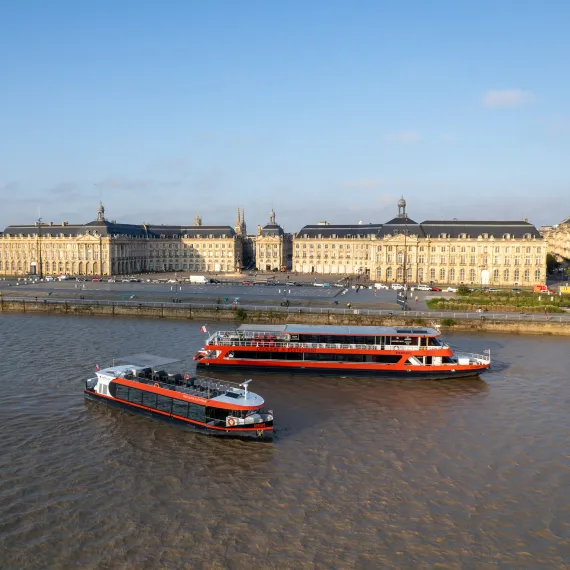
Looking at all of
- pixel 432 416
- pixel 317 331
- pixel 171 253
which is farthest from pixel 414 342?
pixel 171 253

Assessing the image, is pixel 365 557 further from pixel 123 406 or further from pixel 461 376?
pixel 461 376

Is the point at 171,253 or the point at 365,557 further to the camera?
the point at 171,253

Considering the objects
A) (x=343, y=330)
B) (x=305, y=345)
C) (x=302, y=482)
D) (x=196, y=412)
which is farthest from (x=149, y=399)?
(x=343, y=330)

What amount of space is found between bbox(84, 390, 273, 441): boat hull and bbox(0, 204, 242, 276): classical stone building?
136916 millimetres

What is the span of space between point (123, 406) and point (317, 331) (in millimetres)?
18600

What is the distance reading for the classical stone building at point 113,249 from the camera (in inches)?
6762

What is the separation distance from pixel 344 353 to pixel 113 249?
13687 centimetres

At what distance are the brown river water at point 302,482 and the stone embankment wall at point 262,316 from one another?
26.1 metres

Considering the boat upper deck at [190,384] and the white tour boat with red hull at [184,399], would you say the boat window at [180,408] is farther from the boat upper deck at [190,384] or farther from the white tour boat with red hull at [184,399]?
the boat upper deck at [190,384]

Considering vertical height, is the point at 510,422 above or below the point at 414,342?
below

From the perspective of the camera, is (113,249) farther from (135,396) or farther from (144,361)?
(135,396)

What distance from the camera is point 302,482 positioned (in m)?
27.1

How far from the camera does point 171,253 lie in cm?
18988

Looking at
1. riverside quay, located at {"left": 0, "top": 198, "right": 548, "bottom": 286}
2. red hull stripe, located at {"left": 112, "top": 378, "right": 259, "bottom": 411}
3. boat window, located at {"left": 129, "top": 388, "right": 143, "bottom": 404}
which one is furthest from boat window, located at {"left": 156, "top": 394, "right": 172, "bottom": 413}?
riverside quay, located at {"left": 0, "top": 198, "right": 548, "bottom": 286}
